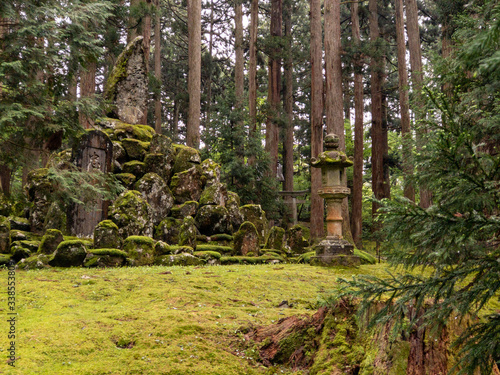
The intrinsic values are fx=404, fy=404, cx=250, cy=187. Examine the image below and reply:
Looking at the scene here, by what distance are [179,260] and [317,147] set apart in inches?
335

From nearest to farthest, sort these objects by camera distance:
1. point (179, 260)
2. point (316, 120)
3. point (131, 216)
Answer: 1. point (179, 260)
2. point (131, 216)
3. point (316, 120)

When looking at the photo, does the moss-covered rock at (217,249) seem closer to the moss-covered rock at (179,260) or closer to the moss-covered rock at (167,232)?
the moss-covered rock at (167,232)

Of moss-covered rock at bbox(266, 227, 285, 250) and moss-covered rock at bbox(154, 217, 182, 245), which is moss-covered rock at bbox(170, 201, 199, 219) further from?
moss-covered rock at bbox(266, 227, 285, 250)

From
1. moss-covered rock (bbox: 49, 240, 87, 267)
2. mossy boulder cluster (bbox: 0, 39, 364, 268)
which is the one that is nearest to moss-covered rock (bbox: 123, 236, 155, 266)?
mossy boulder cluster (bbox: 0, 39, 364, 268)

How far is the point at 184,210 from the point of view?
45.2 ft

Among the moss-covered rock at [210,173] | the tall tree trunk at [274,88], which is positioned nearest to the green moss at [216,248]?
the moss-covered rock at [210,173]

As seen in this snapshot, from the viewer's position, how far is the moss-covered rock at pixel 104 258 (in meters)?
9.31

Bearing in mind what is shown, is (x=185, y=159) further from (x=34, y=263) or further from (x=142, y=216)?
(x=34, y=263)

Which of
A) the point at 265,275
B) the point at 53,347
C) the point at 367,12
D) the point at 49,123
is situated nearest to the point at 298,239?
the point at 265,275

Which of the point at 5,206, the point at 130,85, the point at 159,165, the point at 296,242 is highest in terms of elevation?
the point at 130,85

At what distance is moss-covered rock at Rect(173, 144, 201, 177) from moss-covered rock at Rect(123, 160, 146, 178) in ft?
4.35

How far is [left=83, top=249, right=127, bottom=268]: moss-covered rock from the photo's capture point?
9312 mm

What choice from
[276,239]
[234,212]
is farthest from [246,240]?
[234,212]

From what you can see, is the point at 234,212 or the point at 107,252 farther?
the point at 234,212
